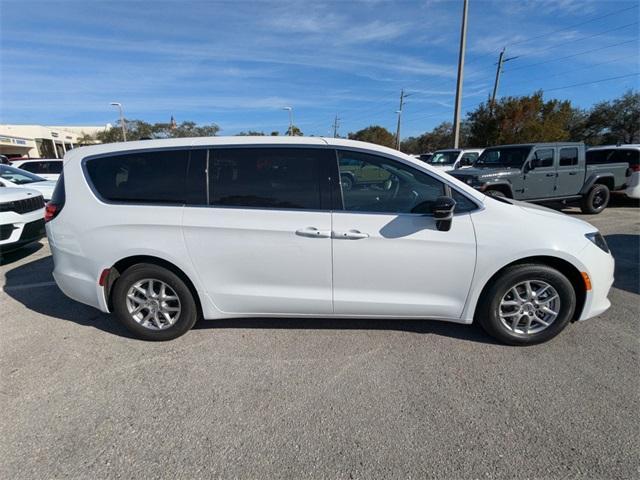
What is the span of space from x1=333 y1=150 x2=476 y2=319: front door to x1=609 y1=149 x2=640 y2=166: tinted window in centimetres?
1020

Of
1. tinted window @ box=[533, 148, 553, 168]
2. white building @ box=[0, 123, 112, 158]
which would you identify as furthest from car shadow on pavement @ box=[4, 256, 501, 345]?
white building @ box=[0, 123, 112, 158]

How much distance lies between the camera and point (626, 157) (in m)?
9.45

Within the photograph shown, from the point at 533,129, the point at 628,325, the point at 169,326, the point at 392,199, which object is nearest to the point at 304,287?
the point at 392,199

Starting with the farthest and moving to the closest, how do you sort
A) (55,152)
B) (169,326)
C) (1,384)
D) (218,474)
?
(55,152), (169,326), (1,384), (218,474)

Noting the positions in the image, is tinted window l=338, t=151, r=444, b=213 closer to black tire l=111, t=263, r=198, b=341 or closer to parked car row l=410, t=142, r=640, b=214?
black tire l=111, t=263, r=198, b=341

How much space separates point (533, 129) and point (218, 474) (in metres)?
29.5

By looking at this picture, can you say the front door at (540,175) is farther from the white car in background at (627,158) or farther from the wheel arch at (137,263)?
the wheel arch at (137,263)

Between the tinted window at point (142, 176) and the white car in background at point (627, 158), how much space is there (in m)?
11.4

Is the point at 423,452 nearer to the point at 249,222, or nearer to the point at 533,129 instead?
the point at 249,222

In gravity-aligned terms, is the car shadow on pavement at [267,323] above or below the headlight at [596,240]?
below

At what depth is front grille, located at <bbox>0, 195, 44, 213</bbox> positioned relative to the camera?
191 inches

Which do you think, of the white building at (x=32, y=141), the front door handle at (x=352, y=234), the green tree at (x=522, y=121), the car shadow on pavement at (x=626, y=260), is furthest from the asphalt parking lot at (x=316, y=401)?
the white building at (x=32, y=141)

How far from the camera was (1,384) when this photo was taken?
2436 millimetres

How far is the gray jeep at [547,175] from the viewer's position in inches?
307
